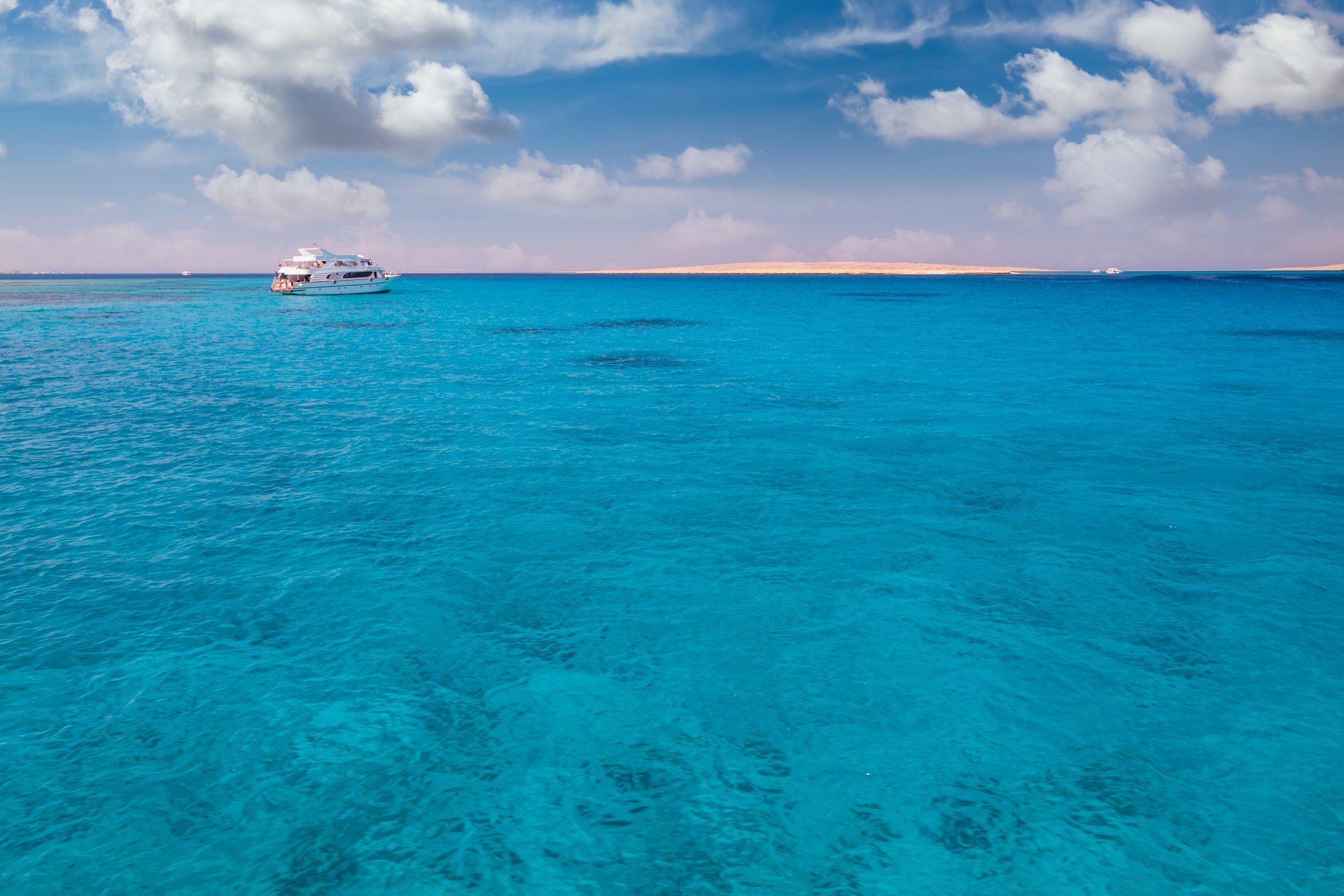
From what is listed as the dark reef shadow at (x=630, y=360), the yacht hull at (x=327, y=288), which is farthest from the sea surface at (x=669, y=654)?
the yacht hull at (x=327, y=288)

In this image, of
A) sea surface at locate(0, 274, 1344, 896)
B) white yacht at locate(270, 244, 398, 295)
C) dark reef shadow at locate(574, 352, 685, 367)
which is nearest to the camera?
sea surface at locate(0, 274, 1344, 896)

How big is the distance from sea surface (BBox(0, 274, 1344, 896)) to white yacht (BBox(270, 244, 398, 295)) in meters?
107

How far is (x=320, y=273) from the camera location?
132875 mm

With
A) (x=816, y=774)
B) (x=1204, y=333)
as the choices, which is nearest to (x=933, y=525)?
(x=816, y=774)

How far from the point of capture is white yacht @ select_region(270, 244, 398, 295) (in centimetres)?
13262

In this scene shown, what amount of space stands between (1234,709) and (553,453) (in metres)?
23.1

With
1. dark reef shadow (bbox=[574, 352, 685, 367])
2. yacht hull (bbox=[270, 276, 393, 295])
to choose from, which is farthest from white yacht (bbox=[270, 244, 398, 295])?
dark reef shadow (bbox=[574, 352, 685, 367])

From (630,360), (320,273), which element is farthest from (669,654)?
(320,273)

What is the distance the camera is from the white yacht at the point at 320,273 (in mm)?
132625

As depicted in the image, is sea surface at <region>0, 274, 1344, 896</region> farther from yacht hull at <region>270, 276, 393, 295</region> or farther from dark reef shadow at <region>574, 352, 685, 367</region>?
yacht hull at <region>270, 276, 393, 295</region>

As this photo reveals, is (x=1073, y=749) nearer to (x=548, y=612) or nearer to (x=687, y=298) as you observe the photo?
(x=548, y=612)

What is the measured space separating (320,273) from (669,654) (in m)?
140

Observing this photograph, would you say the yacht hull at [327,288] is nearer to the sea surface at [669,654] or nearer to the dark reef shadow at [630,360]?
the dark reef shadow at [630,360]

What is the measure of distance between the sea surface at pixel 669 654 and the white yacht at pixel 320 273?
107 m
